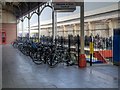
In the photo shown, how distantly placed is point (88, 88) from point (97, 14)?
80.0ft

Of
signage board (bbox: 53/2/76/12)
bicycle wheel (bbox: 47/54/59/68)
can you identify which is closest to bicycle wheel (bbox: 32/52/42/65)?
bicycle wheel (bbox: 47/54/59/68)

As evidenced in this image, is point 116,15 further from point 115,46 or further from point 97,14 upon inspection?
point 115,46

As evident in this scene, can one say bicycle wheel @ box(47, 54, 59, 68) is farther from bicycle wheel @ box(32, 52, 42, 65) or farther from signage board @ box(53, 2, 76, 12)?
signage board @ box(53, 2, 76, 12)

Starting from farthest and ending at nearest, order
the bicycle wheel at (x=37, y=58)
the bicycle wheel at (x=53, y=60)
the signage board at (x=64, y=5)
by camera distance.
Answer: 1. the bicycle wheel at (x=37, y=58)
2. the bicycle wheel at (x=53, y=60)
3. the signage board at (x=64, y=5)

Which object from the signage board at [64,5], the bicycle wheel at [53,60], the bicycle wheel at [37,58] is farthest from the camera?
the bicycle wheel at [37,58]

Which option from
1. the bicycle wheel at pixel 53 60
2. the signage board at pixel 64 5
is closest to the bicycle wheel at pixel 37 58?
the bicycle wheel at pixel 53 60

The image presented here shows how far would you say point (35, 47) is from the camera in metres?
15.7

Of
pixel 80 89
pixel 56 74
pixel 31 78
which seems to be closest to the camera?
pixel 80 89

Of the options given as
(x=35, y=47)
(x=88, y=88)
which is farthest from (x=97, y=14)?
(x=88, y=88)

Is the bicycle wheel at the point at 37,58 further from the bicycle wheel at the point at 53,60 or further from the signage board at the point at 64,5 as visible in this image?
the signage board at the point at 64,5

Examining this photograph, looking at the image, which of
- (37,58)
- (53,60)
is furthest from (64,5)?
(37,58)

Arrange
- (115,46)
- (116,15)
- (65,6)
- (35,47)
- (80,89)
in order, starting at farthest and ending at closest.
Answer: (116,15) → (35,47) → (115,46) → (65,6) → (80,89)

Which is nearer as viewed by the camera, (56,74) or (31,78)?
(31,78)

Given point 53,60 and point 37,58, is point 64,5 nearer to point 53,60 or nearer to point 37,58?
point 53,60
